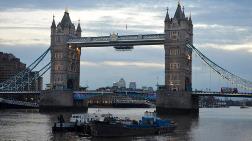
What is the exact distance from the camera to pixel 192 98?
12250 cm

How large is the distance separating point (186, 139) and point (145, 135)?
230 inches

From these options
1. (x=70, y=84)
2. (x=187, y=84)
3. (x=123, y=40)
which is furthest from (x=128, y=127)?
(x=70, y=84)

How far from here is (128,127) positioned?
6694 centimetres

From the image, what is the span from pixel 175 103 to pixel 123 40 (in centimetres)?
2104

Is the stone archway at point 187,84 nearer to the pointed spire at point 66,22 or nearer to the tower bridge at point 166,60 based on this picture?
the tower bridge at point 166,60

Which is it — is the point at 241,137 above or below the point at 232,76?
below

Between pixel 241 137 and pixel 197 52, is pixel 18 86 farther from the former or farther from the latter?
pixel 241 137

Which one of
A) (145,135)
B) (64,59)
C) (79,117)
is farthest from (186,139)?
(64,59)

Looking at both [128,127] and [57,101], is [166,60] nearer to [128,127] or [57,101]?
[57,101]

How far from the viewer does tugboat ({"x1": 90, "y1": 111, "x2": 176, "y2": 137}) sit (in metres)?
64.4

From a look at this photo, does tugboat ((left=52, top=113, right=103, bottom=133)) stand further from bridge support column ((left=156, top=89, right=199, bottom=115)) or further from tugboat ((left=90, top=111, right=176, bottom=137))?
bridge support column ((left=156, top=89, right=199, bottom=115))

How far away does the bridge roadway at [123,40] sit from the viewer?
419ft

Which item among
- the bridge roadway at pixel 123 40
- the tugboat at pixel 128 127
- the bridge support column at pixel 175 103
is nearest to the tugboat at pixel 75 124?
the tugboat at pixel 128 127

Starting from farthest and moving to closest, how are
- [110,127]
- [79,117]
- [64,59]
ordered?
[64,59], [79,117], [110,127]
